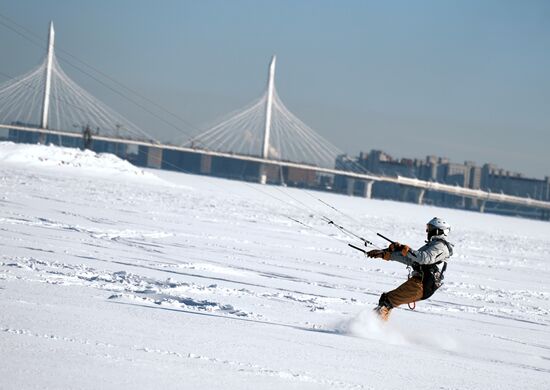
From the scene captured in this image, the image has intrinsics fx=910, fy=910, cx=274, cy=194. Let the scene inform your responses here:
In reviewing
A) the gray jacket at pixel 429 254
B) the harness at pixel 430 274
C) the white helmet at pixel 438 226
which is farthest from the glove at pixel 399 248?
the white helmet at pixel 438 226

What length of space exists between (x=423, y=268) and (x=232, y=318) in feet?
5.11

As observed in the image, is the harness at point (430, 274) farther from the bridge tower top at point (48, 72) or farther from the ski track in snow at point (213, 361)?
the bridge tower top at point (48, 72)

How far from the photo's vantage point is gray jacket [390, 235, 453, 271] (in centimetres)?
704

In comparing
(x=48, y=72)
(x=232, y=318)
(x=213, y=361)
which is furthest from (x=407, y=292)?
(x=48, y=72)

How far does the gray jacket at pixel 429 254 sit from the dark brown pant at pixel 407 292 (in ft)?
0.51

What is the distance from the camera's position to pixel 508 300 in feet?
37.6

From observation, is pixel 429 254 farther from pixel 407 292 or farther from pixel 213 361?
pixel 213 361

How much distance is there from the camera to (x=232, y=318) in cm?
697

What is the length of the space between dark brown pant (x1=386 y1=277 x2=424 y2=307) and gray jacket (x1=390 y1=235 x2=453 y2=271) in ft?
0.51

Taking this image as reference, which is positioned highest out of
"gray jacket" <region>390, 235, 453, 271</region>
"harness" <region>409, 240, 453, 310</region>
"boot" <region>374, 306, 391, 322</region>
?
"gray jacket" <region>390, 235, 453, 271</region>

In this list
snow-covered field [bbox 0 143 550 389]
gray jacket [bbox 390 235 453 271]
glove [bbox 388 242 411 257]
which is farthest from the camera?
gray jacket [bbox 390 235 453 271]

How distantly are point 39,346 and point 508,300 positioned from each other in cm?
779

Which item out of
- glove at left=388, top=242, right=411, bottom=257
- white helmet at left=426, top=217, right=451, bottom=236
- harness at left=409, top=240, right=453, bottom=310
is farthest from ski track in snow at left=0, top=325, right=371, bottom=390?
white helmet at left=426, top=217, right=451, bottom=236

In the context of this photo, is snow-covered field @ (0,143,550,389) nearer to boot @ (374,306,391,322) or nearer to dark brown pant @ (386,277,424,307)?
boot @ (374,306,391,322)
